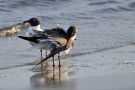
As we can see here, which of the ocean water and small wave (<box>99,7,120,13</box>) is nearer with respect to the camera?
the ocean water

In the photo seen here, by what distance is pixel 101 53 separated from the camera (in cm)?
1030

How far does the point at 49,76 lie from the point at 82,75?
507 mm

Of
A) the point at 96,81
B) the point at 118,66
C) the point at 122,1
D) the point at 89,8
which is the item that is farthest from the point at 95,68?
the point at 122,1

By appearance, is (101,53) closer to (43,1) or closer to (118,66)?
(118,66)

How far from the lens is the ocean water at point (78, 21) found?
34.5 feet

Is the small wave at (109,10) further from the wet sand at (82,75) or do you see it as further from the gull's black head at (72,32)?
the gull's black head at (72,32)

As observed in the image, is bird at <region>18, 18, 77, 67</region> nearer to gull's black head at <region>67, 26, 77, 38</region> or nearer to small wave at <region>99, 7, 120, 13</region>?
gull's black head at <region>67, 26, 77, 38</region>

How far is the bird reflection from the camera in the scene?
8062 mm

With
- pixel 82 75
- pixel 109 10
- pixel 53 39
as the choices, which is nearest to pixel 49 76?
pixel 82 75

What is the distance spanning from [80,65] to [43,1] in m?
7.81

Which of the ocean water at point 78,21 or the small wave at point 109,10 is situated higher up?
the ocean water at point 78,21

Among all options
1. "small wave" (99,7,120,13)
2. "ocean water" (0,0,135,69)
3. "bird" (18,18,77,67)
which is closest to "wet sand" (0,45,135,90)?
"bird" (18,18,77,67)

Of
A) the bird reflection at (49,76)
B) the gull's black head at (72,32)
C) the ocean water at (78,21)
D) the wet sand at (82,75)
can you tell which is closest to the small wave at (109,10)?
the ocean water at (78,21)

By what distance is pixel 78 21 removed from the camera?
46.4ft
